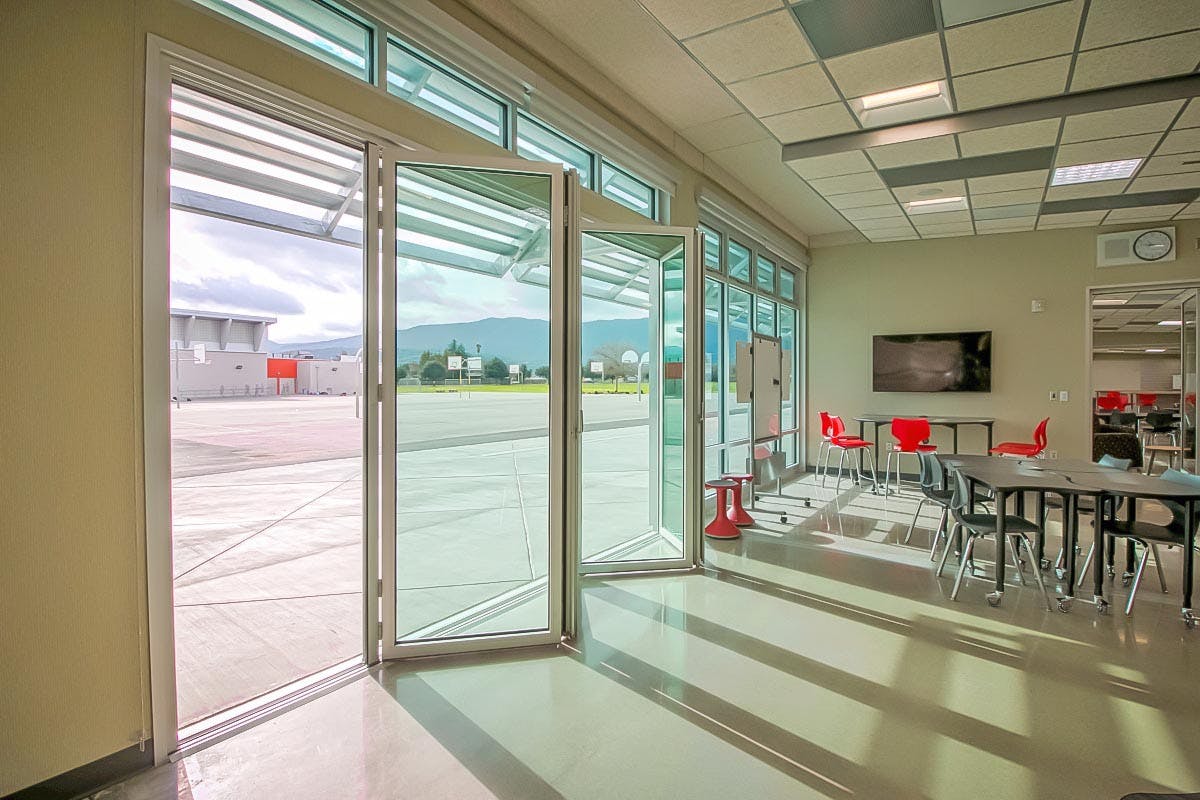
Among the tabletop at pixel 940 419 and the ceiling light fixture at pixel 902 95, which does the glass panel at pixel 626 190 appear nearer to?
the ceiling light fixture at pixel 902 95

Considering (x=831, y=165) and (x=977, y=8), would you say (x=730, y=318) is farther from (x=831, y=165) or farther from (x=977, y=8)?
(x=977, y=8)

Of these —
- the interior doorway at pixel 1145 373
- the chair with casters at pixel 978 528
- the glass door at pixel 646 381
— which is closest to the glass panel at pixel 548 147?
the glass door at pixel 646 381

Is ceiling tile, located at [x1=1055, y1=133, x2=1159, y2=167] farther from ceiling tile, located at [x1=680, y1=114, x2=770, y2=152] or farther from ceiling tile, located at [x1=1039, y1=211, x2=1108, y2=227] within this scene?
ceiling tile, located at [x1=680, y1=114, x2=770, y2=152]

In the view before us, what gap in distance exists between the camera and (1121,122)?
450 cm

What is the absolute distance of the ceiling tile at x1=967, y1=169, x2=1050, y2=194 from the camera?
18.9 ft

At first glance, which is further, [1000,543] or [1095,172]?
[1095,172]

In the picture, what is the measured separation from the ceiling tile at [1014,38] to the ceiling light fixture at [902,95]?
0.40 metres

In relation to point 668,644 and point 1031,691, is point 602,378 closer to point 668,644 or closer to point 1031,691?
point 668,644

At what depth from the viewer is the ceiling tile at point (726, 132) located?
5.08 metres

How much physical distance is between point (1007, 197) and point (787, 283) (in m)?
2.92

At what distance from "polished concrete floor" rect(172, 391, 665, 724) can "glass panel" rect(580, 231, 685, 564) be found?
3cm

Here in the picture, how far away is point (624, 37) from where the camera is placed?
150 inches

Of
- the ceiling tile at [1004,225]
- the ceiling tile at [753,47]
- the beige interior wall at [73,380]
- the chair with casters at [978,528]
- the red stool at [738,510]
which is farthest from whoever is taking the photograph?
the ceiling tile at [1004,225]

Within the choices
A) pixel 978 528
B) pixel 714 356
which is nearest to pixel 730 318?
pixel 714 356
